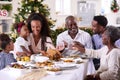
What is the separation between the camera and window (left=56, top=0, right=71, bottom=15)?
9460mm

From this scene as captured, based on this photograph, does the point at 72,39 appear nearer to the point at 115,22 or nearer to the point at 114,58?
the point at 114,58

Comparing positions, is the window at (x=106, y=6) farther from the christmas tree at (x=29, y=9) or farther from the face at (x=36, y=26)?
the face at (x=36, y=26)

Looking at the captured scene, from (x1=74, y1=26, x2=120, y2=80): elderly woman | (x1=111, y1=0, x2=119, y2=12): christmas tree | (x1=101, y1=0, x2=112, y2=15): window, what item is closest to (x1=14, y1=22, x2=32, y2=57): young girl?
(x1=74, y1=26, x2=120, y2=80): elderly woman

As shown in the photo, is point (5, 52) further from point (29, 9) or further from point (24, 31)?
point (29, 9)

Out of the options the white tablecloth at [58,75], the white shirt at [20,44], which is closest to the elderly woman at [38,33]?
the white shirt at [20,44]

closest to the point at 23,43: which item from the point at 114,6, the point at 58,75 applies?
the point at 58,75

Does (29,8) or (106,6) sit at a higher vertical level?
(29,8)

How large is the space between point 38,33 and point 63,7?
6434 mm

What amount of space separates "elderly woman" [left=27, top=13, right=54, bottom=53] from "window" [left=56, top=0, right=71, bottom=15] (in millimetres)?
5996

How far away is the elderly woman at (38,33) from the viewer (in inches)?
127

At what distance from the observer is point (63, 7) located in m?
9.62

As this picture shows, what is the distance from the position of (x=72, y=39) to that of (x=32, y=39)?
580 mm

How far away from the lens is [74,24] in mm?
3521

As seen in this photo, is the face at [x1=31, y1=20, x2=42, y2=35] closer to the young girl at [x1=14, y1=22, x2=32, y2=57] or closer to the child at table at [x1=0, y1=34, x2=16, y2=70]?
the young girl at [x1=14, y1=22, x2=32, y2=57]
